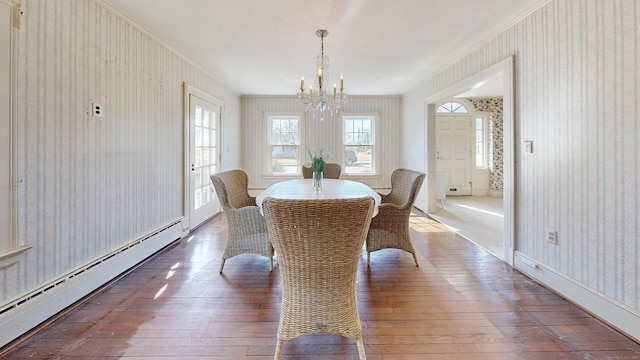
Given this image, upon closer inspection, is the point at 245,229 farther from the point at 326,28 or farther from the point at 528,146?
the point at 528,146

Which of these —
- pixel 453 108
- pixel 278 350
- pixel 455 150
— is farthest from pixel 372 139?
pixel 278 350

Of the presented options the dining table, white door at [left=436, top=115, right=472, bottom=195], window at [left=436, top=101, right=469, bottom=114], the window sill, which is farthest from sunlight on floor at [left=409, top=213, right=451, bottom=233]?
the window sill

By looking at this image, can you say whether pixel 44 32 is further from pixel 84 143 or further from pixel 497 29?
pixel 497 29

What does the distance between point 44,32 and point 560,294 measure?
4202 millimetres

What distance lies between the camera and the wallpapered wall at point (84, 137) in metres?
1.85

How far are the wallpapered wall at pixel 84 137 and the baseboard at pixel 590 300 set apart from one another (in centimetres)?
375

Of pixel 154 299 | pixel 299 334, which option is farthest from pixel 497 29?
pixel 154 299

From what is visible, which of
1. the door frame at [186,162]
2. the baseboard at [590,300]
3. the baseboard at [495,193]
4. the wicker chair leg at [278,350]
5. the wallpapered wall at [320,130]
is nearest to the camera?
the wicker chair leg at [278,350]

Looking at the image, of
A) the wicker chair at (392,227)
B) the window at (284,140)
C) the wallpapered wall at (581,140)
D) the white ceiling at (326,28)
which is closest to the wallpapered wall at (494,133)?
the white ceiling at (326,28)

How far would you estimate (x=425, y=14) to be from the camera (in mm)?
2715

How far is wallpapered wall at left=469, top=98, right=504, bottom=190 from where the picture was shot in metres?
7.48

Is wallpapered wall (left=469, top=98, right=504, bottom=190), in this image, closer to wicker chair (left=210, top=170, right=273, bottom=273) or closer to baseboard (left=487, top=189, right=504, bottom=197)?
baseboard (left=487, top=189, right=504, bottom=197)

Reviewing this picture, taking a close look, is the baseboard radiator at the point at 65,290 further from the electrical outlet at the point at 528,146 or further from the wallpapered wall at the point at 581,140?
the electrical outlet at the point at 528,146

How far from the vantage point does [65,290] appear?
211 centimetres
